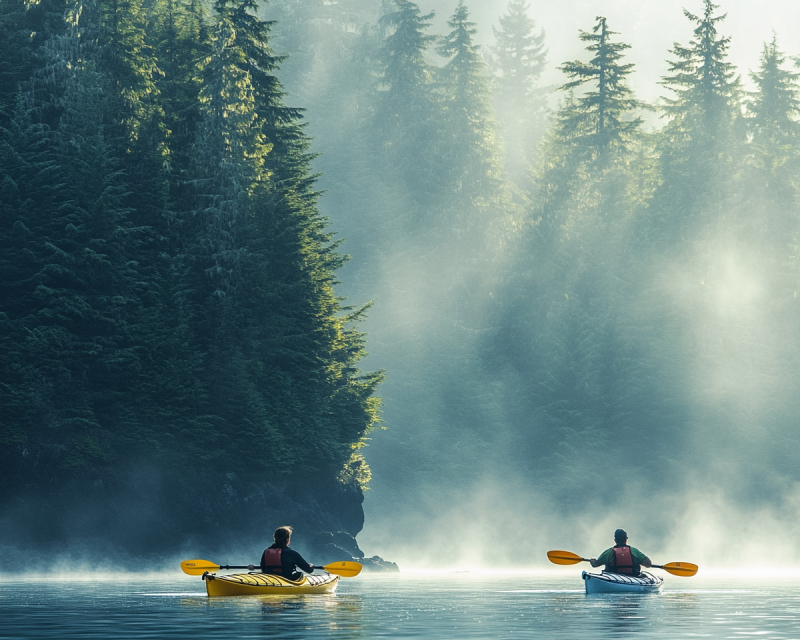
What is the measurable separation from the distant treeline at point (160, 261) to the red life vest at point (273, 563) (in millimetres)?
17407

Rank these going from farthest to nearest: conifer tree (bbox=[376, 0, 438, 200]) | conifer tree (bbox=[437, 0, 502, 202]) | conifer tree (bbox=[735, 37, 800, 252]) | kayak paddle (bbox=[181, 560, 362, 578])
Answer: conifer tree (bbox=[376, 0, 438, 200]) → conifer tree (bbox=[437, 0, 502, 202]) → conifer tree (bbox=[735, 37, 800, 252]) → kayak paddle (bbox=[181, 560, 362, 578])

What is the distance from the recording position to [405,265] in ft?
288

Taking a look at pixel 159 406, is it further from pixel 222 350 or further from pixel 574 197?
pixel 574 197

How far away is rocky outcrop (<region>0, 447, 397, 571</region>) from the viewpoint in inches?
1508

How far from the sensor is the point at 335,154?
328ft

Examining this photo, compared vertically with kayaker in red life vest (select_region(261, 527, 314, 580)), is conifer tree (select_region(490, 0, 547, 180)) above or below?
above

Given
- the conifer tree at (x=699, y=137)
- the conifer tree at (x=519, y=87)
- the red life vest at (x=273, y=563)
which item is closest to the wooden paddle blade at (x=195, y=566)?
the red life vest at (x=273, y=563)

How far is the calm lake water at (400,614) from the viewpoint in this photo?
645 inches

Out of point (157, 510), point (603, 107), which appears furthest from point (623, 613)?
point (603, 107)

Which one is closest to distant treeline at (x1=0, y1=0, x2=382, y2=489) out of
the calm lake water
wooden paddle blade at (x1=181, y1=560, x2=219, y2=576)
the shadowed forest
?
the shadowed forest

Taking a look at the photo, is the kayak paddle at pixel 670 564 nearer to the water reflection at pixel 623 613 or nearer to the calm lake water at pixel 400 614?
the calm lake water at pixel 400 614

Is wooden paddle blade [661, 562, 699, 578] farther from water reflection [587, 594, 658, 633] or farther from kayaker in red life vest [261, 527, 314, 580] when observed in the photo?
kayaker in red life vest [261, 527, 314, 580]

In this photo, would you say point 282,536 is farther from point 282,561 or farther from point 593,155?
point 593,155

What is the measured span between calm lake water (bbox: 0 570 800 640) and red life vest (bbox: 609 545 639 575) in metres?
0.72
